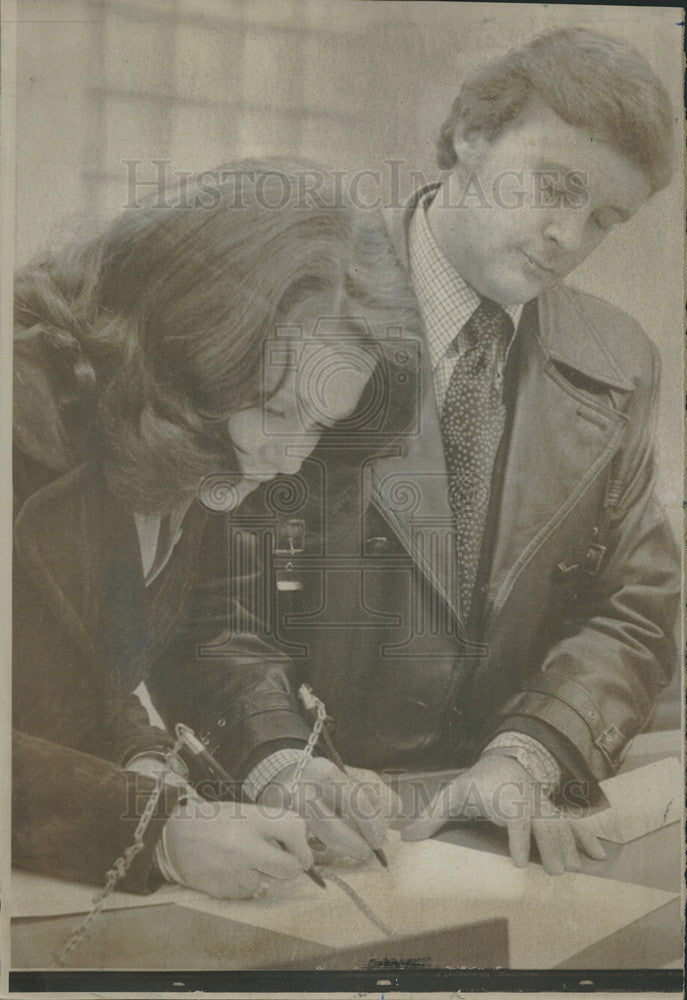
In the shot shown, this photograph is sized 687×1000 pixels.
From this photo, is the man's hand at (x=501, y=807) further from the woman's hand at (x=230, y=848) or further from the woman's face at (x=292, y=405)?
the woman's face at (x=292, y=405)

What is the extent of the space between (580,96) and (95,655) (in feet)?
8.12

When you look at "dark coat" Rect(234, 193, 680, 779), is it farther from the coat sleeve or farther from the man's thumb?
the coat sleeve

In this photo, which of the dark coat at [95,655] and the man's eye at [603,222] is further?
the man's eye at [603,222]

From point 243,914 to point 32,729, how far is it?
92 centimetres

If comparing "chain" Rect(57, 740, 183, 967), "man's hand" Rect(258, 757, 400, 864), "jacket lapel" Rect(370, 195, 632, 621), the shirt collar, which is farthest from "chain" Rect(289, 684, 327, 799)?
the shirt collar

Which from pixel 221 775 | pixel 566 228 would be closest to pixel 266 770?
pixel 221 775

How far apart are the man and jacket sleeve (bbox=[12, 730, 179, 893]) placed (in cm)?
71

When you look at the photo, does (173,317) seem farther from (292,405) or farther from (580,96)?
(580,96)

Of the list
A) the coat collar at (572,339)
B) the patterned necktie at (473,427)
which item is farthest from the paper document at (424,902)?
the coat collar at (572,339)

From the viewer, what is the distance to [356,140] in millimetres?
3033

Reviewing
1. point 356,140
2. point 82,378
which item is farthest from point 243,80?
point 82,378

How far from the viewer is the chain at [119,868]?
295cm

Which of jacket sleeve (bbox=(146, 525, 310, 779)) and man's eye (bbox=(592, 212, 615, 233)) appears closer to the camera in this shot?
jacket sleeve (bbox=(146, 525, 310, 779))

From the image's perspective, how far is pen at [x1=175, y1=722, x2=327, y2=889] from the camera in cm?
296
